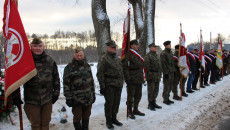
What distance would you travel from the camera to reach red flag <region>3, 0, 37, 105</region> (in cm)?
306

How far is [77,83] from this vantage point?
12.5ft

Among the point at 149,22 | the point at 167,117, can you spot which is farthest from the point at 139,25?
the point at 167,117

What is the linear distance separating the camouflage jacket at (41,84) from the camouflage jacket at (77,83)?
0.28m

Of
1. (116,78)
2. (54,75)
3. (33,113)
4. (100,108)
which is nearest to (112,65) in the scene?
(116,78)

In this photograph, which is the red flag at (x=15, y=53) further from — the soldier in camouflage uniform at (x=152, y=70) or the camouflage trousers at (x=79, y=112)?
the soldier in camouflage uniform at (x=152, y=70)

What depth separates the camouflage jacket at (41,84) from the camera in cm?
331

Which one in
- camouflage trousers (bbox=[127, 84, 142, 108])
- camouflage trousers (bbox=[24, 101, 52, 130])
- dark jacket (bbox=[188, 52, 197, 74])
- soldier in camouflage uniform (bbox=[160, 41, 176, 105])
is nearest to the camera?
camouflage trousers (bbox=[24, 101, 52, 130])

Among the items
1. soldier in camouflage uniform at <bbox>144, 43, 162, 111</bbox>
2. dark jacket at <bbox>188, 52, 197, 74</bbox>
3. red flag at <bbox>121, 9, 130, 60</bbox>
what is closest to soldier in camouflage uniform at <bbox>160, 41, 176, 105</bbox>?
soldier in camouflage uniform at <bbox>144, 43, 162, 111</bbox>

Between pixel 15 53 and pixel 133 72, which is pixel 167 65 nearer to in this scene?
pixel 133 72

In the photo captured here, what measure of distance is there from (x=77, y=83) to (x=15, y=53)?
124 cm

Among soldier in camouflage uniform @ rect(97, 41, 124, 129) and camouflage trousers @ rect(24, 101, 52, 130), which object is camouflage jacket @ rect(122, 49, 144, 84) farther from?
camouflage trousers @ rect(24, 101, 52, 130)

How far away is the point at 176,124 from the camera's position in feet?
16.2

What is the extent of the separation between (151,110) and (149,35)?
17.9ft

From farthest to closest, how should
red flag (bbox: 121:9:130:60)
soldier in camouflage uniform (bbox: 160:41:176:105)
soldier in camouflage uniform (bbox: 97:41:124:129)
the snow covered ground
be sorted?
soldier in camouflage uniform (bbox: 160:41:176:105), red flag (bbox: 121:9:130:60), the snow covered ground, soldier in camouflage uniform (bbox: 97:41:124:129)
